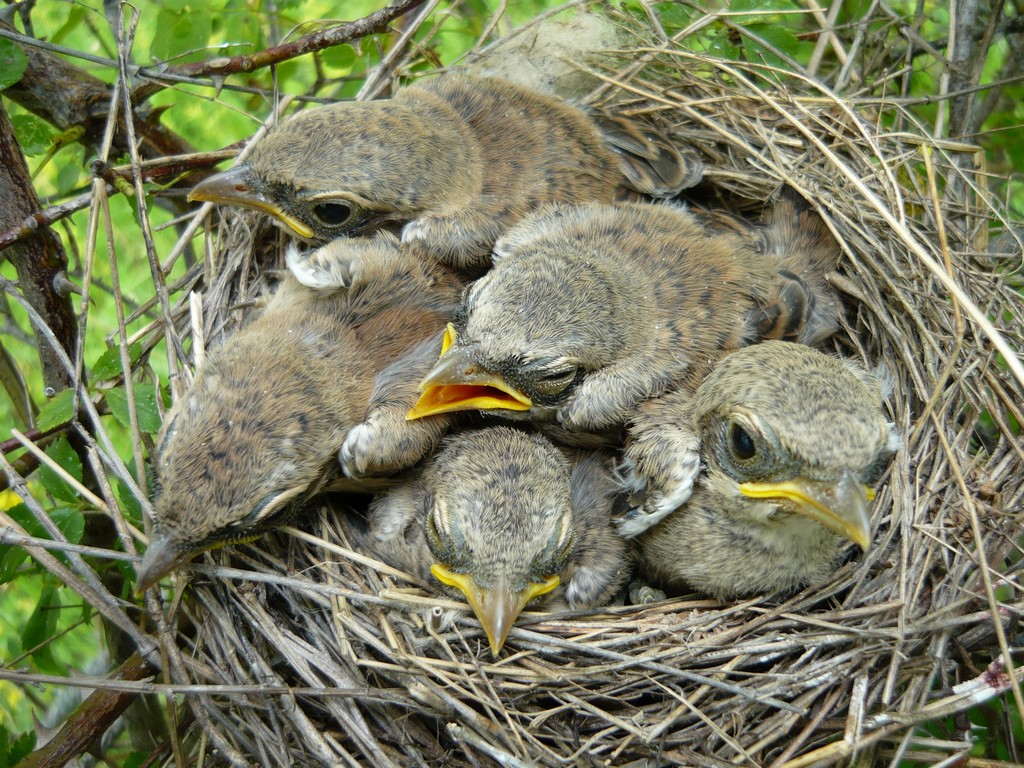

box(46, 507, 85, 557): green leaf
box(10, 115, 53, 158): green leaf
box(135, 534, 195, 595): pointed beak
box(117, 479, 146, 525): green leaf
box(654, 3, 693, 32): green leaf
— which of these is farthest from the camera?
box(654, 3, 693, 32): green leaf

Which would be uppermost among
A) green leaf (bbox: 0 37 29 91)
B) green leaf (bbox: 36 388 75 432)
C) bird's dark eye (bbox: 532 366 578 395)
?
green leaf (bbox: 0 37 29 91)

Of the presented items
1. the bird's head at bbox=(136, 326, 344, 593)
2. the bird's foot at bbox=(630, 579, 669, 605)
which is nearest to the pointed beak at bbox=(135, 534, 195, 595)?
the bird's head at bbox=(136, 326, 344, 593)

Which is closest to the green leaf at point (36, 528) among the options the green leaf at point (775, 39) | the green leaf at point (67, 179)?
the green leaf at point (67, 179)

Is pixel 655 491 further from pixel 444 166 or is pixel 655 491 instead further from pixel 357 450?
pixel 444 166

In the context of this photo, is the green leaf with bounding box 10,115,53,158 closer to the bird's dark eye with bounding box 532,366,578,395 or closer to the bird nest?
the bird nest

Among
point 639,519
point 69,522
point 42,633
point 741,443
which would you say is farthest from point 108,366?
point 741,443
